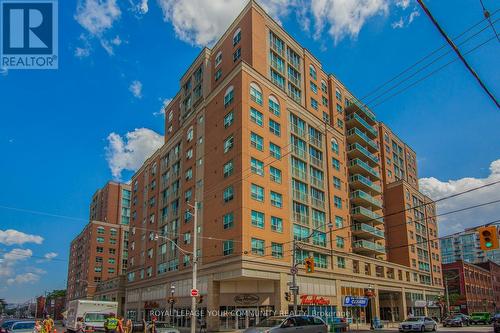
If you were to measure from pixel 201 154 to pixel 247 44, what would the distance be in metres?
14.6

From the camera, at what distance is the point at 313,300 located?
45719 mm

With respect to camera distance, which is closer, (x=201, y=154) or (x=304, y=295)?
(x=304, y=295)

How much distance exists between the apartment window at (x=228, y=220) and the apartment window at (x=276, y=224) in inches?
180

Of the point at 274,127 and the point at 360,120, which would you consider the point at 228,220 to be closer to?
the point at 274,127

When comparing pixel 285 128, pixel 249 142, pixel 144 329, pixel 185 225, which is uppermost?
pixel 285 128

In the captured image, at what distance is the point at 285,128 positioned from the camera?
49.0 m

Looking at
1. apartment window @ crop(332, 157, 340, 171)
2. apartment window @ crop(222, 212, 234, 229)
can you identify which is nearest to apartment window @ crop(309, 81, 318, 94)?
apartment window @ crop(332, 157, 340, 171)

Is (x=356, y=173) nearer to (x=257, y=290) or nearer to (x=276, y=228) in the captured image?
(x=276, y=228)

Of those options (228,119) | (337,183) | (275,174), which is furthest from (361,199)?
(228,119)

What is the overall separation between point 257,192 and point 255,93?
37.1 feet

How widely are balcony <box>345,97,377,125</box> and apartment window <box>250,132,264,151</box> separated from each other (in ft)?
85.0

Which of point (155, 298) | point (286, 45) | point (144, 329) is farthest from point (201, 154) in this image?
point (144, 329)

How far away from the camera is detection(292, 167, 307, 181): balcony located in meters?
48.6

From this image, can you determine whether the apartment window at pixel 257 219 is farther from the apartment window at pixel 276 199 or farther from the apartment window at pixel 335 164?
the apartment window at pixel 335 164
